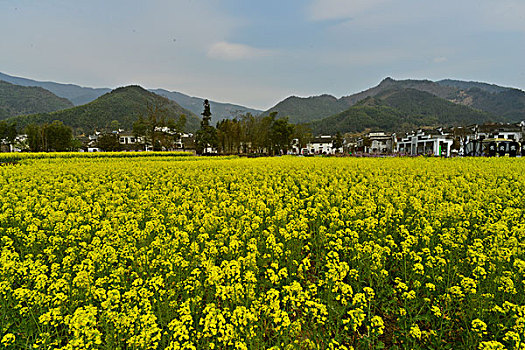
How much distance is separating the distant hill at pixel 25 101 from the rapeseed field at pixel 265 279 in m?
182

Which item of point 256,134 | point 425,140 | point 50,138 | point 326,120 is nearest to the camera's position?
point 256,134

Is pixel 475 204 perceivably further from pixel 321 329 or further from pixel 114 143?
pixel 114 143

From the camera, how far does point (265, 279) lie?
466 cm

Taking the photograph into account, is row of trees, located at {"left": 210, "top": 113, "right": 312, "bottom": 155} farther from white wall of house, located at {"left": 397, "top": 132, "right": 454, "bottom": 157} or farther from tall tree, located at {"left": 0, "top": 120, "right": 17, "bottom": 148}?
tall tree, located at {"left": 0, "top": 120, "right": 17, "bottom": 148}

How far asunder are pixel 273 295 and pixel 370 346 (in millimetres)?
1495

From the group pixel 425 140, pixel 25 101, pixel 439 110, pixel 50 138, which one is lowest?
pixel 425 140

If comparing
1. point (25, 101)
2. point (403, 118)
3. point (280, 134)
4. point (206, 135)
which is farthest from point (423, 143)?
point (25, 101)

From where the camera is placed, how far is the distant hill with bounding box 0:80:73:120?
159m

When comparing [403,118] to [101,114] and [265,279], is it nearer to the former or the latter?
[101,114]

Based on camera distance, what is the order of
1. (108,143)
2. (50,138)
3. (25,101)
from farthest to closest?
(25,101)
(108,143)
(50,138)

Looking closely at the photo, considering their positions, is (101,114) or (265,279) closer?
(265,279)

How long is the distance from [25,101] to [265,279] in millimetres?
204112

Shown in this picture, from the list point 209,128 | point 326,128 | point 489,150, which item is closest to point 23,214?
point 489,150

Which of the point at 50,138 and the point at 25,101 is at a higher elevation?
the point at 25,101
